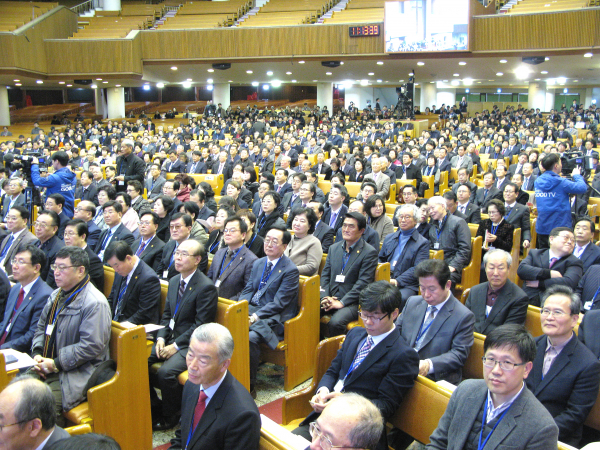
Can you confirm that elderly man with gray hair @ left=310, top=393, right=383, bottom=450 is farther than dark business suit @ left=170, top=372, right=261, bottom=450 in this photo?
No

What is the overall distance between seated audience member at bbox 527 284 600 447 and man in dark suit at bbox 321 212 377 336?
1.52 m

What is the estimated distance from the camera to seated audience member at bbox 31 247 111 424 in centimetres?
262

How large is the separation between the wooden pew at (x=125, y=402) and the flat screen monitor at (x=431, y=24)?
41.6ft

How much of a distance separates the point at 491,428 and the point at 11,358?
2240 millimetres

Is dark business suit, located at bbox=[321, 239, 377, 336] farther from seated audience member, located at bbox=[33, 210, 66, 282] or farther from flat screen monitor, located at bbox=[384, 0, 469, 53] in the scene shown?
flat screen monitor, located at bbox=[384, 0, 469, 53]

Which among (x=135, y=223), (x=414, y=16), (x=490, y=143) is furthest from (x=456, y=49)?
(x=135, y=223)

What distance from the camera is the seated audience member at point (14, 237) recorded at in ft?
14.0

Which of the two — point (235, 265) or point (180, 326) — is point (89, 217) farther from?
point (180, 326)

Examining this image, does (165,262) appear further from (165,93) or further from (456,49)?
(165,93)

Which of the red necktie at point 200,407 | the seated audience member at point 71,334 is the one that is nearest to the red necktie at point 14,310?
the seated audience member at point 71,334

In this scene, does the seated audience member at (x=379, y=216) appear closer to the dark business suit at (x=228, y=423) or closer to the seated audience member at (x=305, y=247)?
the seated audience member at (x=305, y=247)

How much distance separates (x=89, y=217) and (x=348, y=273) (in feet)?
8.83

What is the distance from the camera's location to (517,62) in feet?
50.6

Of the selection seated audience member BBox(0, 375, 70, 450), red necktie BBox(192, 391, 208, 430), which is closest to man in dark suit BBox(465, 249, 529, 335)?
red necktie BBox(192, 391, 208, 430)
